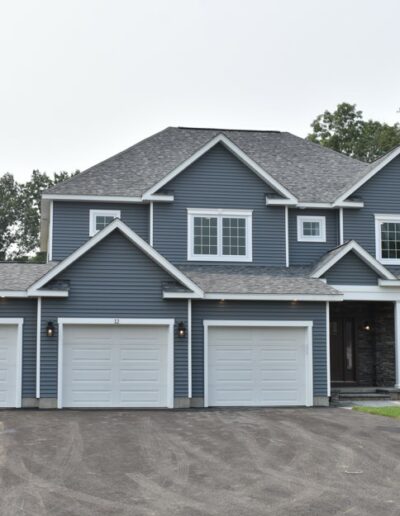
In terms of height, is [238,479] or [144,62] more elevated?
[144,62]

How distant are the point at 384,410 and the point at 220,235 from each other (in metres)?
7.38

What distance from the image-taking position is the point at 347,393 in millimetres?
20750

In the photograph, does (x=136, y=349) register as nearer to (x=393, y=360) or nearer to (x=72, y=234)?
(x=72, y=234)

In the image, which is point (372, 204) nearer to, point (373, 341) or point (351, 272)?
point (351, 272)

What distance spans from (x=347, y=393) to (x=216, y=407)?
14.8 feet

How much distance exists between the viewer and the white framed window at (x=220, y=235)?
70.5 ft

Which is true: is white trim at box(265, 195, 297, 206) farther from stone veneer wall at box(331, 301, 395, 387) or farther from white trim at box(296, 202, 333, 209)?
stone veneer wall at box(331, 301, 395, 387)

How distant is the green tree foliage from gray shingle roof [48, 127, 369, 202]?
36.8 meters

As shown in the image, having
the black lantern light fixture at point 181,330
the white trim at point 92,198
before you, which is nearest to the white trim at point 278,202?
the white trim at point 92,198

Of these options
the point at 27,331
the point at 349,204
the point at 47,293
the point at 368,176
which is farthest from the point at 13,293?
the point at 368,176

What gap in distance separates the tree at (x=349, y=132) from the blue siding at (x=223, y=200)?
927 inches

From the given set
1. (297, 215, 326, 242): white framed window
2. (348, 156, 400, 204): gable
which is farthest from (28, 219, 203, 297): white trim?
(348, 156, 400, 204): gable

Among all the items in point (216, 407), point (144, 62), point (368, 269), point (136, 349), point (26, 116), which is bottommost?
point (216, 407)


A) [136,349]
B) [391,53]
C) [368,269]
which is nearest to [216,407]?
[136,349]
